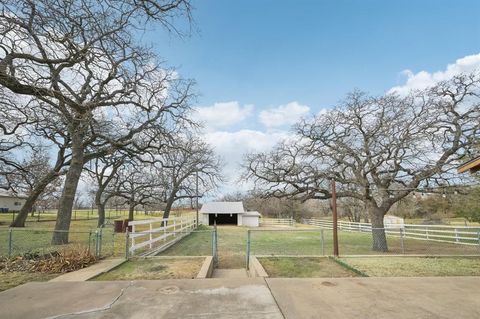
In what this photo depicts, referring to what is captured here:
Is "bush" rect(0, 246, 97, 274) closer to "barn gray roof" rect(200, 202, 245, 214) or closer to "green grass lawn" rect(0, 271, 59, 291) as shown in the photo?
"green grass lawn" rect(0, 271, 59, 291)

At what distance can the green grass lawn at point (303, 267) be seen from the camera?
22.4 feet

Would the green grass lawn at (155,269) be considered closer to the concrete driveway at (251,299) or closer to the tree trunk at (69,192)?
the concrete driveway at (251,299)

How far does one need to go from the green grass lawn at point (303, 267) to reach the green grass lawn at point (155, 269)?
1934 millimetres

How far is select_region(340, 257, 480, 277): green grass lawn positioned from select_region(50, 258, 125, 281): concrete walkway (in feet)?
20.7

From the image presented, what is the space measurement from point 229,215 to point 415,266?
35879 mm

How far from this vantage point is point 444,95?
13.2 m

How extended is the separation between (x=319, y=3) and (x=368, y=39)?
287 cm

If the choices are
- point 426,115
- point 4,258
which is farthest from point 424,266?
point 4,258

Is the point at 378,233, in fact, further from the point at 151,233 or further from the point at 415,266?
the point at 151,233

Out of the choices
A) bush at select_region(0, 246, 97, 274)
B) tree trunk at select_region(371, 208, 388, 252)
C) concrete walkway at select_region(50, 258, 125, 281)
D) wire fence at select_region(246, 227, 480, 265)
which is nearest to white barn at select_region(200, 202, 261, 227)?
wire fence at select_region(246, 227, 480, 265)

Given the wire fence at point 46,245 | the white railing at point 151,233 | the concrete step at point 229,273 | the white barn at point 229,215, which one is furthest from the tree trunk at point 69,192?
the white barn at point 229,215

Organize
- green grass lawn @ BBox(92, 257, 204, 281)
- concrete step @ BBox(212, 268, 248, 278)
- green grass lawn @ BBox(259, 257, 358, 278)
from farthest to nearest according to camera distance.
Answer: concrete step @ BBox(212, 268, 248, 278) < green grass lawn @ BBox(259, 257, 358, 278) < green grass lawn @ BBox(92, 257, 204, 281)

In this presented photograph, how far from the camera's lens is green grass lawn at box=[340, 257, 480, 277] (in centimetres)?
687

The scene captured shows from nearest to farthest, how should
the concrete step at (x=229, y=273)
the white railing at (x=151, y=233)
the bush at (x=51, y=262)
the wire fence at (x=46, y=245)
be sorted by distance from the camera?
the bush at (x=51, y=262), the concrete step at (x=229, y=273), the wire fence at (x=46, y=245), the white railing at (x=151, y=233)
